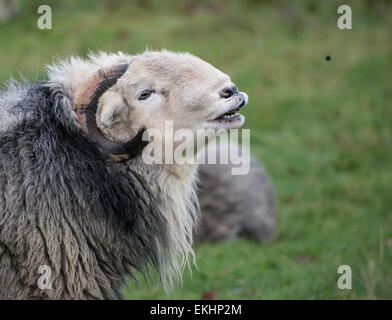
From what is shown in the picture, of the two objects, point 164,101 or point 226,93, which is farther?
point 164,101

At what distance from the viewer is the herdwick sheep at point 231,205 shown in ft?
25.7

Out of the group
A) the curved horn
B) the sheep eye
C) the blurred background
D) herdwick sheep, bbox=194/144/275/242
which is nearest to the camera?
the curved horn

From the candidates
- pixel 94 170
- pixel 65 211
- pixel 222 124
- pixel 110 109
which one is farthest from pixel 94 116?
pixel 222 124

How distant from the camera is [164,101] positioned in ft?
14.1

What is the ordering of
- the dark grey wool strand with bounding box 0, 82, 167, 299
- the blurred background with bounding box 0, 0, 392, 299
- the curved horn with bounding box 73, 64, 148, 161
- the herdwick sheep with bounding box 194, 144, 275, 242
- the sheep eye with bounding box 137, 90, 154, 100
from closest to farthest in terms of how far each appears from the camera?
the dark grey wool strand with bounding box 0, 82, 167, 299, the curved horn with bounding box 73, 64, 148, 161, the sheep eye with bounding box 137, 90, 154, 100, the blurred background with bounding box 0, 0, 392, 299, the herdwick sheep with bounding box 194, 144, 275, 242

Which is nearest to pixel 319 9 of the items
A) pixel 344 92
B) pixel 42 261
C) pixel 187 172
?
pixel 344 92

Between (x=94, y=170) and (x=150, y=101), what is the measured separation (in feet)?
2.16

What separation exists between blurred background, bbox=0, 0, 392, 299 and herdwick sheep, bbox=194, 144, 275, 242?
0.23m

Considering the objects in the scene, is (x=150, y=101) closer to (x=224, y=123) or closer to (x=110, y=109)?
(x=110, y=109)

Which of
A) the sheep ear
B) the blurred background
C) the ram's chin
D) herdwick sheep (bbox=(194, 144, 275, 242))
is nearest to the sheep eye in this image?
the sheep ear

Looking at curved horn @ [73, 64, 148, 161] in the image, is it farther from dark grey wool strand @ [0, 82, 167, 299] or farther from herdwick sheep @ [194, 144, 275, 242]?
herdwick sheep @ [194, 144, 275, 242]

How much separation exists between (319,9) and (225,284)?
10.9 metres

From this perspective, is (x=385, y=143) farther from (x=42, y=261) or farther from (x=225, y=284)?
(x=42, y=261)

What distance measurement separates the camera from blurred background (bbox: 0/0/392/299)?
6461 mm
